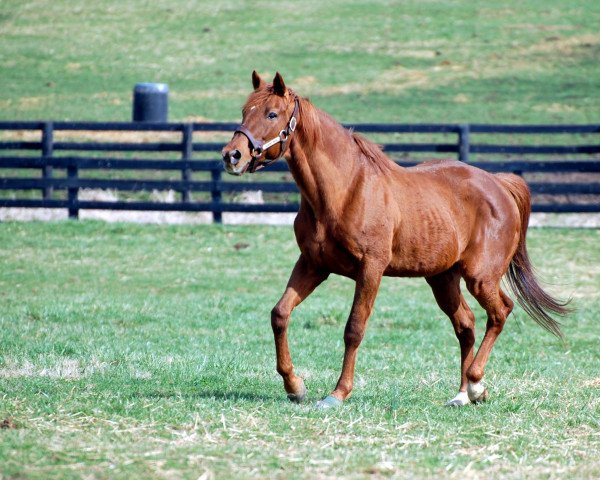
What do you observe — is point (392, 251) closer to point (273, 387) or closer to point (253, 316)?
point (273, 387)

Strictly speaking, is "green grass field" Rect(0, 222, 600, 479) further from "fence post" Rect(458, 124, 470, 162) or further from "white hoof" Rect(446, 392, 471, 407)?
"fence post" Rect(458, 124, 470, 162)

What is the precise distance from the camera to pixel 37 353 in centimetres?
880

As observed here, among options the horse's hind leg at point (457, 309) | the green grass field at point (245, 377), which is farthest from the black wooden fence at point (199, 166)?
the horse's hind leg at point (457, 309)

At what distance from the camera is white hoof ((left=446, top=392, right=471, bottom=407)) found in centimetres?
728

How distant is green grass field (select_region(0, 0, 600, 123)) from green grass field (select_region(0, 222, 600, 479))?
44.8 feet

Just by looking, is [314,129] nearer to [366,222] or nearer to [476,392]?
[366,222]

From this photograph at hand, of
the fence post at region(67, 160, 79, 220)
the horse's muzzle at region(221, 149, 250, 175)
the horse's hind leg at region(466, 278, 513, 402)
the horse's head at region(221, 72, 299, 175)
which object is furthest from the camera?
the fence post at region(67, 160, 79, 220)

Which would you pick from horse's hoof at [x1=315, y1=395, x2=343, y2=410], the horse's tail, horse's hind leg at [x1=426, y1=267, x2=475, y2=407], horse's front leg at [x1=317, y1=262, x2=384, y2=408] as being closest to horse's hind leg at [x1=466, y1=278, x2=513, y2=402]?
horse's hind leg at [x1=426, y1=267, x2=475, y2=407]

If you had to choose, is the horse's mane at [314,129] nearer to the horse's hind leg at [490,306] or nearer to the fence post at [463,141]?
the horse's hind leg at [490,306]

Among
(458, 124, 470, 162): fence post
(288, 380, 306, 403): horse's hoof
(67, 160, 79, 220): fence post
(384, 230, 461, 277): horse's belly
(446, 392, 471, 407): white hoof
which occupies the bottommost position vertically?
(67, 160, 79, 220): fence post

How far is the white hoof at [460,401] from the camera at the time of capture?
287 inches

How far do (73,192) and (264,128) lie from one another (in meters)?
11.2

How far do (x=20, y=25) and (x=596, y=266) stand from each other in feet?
94.8

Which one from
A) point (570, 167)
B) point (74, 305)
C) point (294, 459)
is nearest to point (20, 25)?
point (570, 167)
